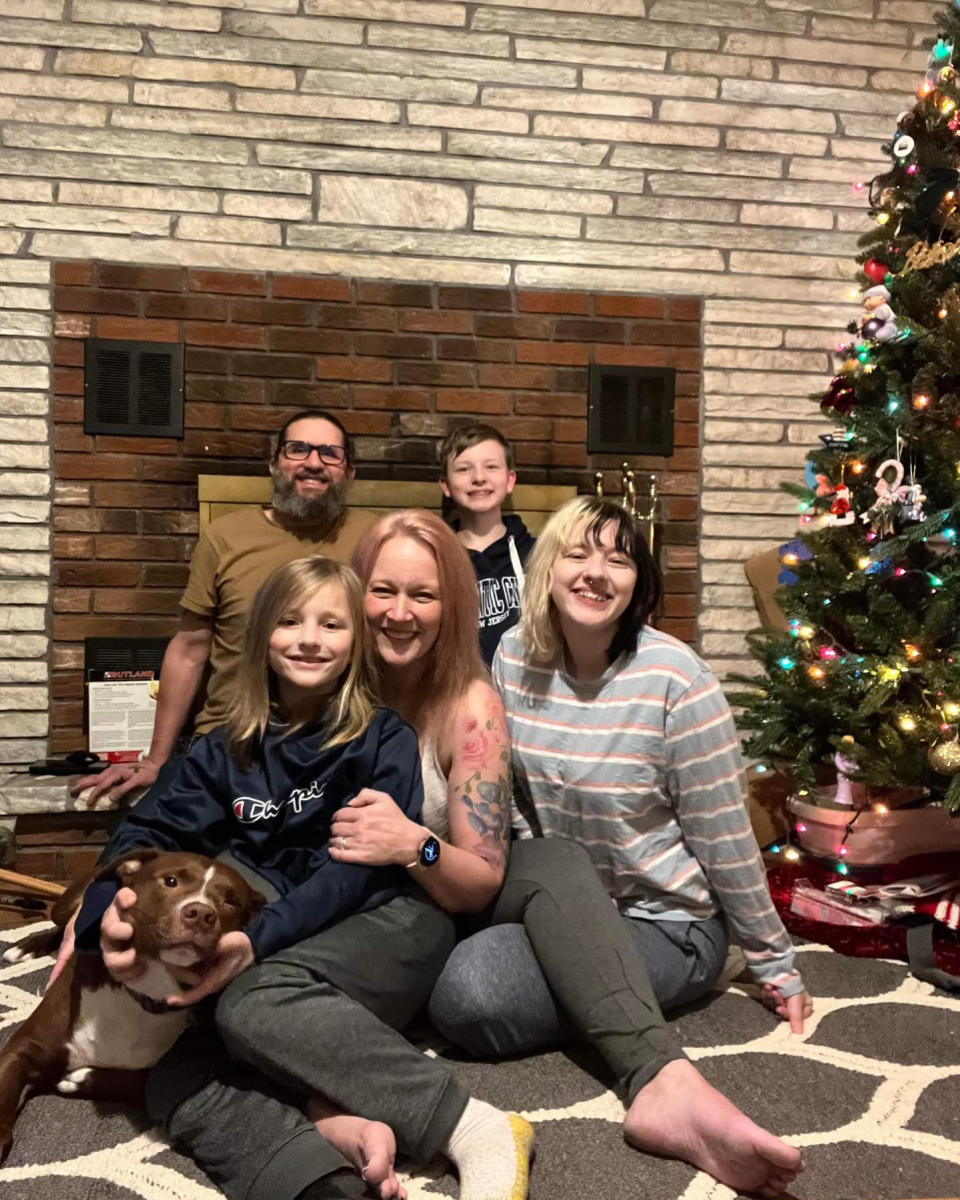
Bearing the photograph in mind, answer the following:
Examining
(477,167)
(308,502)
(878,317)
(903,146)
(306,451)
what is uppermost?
(477,167)

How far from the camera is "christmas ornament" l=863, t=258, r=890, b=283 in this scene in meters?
2.42

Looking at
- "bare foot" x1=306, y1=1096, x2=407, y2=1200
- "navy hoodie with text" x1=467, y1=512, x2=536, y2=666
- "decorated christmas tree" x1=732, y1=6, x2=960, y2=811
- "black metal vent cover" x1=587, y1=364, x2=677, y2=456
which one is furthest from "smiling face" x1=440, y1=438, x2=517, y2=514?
"bare foot" x1=306, y1=1096, x2=407, y2=1200

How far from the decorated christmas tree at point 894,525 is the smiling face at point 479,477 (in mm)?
846

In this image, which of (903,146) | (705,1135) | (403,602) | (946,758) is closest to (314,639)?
(403,602)

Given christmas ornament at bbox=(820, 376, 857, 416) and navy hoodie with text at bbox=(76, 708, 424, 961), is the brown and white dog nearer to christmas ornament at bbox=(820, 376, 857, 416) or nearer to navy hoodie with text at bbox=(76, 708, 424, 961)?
navy hoodie with text at bbox=(76, 708, 424, 961)

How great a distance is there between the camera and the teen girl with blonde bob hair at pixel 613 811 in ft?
5.17

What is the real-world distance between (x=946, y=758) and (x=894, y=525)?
22.9 inches

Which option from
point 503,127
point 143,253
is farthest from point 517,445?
point 143,253

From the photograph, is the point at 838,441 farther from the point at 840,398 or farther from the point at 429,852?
the point at 429,852

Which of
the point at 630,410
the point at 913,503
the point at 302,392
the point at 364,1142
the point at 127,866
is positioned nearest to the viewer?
the point at 364,1142

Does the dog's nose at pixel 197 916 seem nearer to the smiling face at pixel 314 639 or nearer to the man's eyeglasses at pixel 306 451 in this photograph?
the smiling face at pixel 314 639

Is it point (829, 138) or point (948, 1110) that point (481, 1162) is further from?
point (829, 138)

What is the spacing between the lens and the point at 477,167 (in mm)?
3117

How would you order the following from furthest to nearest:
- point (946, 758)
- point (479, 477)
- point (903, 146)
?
point (479, 477)
point (903, 146)
point (946, 758)
